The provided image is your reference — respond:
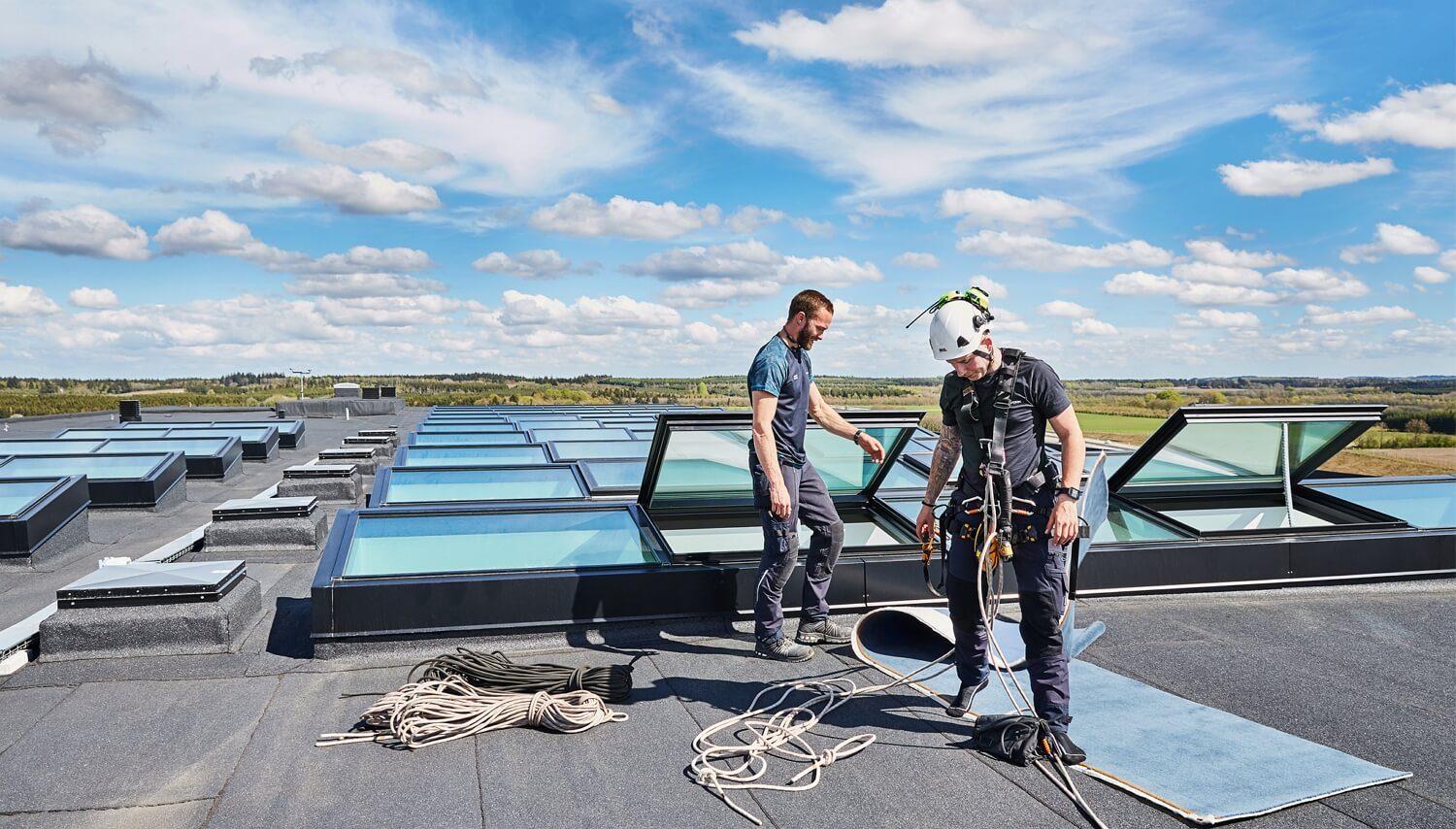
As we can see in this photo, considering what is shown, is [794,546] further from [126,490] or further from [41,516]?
[126,490]

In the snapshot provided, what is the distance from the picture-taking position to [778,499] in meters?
5.62

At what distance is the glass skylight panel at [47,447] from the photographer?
574 inches

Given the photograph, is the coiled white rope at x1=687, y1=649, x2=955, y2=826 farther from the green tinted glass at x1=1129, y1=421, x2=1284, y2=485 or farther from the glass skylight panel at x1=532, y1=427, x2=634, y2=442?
the glass skylight panel at x1=532, y1=427, x2=634, y2=442

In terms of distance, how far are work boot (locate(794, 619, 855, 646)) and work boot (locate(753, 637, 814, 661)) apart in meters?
0.21

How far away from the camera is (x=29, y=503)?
9.70m

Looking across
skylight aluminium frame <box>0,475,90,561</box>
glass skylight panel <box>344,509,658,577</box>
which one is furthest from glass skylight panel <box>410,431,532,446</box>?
glass skylight panel <box>344,509,658,577</box>

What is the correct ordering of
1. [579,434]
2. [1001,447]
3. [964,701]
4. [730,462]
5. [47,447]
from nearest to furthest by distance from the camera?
1. [1001,447]
2. [964,701]
3. [730,462]
4. [47,447]
5. [579,434]

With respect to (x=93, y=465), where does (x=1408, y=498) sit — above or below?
above

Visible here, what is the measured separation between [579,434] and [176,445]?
316 inches

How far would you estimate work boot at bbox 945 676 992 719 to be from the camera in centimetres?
496

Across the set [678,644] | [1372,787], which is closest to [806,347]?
[678,644]

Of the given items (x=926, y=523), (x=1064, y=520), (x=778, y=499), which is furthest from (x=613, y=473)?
(x=1064, y=520)

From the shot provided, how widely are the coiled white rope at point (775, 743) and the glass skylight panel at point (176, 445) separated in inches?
590

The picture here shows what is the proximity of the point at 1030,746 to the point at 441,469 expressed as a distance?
7608 millimetres
